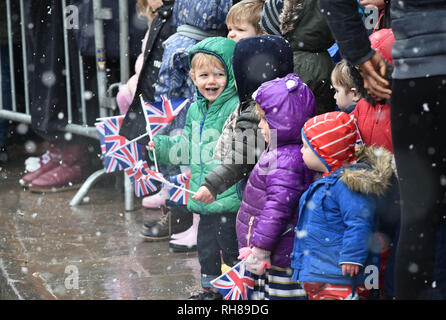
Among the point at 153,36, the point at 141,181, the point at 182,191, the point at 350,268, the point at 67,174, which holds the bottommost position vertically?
the point at 67,174

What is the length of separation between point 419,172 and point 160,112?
2098 mm

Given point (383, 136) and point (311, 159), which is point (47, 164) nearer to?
point (311, 159)

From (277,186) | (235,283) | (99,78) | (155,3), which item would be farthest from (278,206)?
(99,78)

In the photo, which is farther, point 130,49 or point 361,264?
point 130,49

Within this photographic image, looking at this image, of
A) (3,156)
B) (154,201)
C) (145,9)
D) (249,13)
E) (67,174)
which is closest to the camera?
(249,13)

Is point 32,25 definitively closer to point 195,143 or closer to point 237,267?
point 195,143

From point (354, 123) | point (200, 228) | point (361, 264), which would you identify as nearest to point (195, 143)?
point (200, 228)

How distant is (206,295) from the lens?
4.31 m

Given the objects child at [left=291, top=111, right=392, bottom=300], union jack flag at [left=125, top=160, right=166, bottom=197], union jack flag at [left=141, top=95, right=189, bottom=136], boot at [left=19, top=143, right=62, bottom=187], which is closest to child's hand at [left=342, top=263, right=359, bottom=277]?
child at [left=291, top=111, right=392, bottom=300]

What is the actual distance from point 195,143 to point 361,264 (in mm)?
1570

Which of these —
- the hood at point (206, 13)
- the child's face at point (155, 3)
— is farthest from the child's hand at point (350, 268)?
the child's face at point (155, 3)

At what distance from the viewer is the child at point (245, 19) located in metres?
4.60
